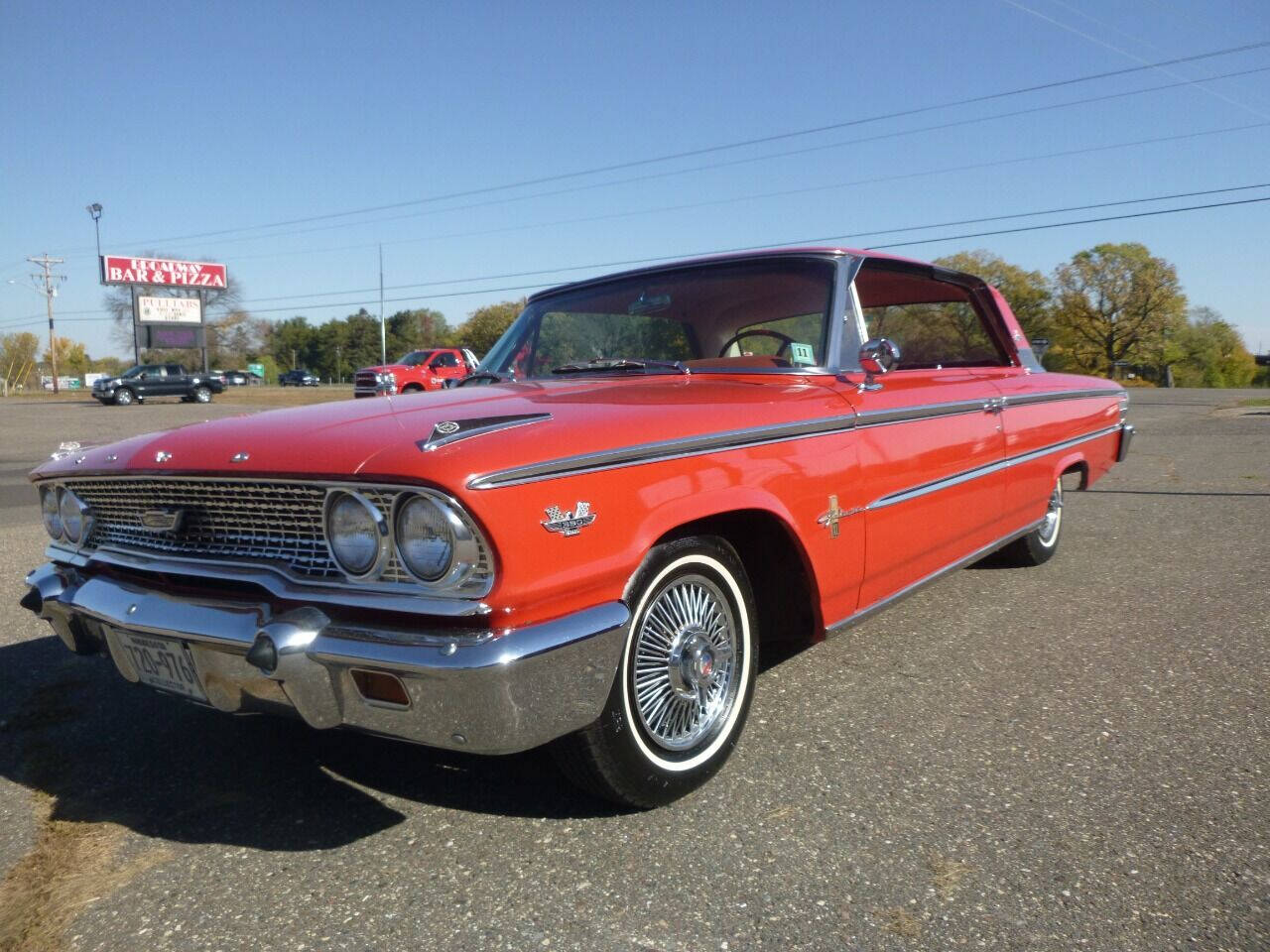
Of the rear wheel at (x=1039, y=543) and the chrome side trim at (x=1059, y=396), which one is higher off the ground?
the chrome side trim at (x=1059, y=396)

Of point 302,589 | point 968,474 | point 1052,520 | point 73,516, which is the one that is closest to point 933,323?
point 968,474

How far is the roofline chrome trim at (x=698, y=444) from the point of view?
2.00m

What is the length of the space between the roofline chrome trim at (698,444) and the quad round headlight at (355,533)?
0.86ft

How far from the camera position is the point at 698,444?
2420 millimetres

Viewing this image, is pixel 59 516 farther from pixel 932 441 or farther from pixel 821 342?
pixel 932 441

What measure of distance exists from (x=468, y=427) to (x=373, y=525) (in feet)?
1.00

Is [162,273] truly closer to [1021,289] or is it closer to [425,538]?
[1021,289]

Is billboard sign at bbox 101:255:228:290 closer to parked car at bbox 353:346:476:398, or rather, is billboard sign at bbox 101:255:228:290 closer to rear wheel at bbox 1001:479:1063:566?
parked car at bbox 353:346:476:398

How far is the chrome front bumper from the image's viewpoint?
75.0 inches

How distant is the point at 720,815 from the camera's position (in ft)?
7.82

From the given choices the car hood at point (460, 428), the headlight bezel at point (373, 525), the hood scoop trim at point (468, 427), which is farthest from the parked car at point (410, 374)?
the headlight bezel at point (373, 525)

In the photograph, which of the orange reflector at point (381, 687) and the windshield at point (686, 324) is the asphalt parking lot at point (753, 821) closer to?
the orange reflector at point (381, 687)

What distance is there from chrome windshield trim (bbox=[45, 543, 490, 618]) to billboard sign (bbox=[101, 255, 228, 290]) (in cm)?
5568

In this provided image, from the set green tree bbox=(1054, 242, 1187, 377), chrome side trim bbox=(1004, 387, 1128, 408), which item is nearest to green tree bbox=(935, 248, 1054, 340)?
green tree bbox=(1054, 242, 1187, 377)
